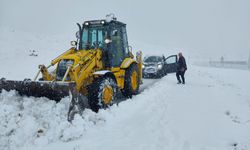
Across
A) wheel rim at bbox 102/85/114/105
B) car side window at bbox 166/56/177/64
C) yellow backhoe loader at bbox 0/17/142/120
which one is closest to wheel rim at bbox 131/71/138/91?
yellow backhoe loader at bbox 0/17/142/120

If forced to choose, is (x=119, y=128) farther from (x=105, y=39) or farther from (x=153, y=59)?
(x=153, y=59)

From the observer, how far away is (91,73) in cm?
871

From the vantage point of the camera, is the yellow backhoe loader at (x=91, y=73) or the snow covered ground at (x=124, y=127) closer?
the snow covered ground at (x=124, y=127)

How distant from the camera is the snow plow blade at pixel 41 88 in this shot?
6901 millimetres

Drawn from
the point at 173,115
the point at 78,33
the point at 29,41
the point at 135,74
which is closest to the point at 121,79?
the point at 135,74

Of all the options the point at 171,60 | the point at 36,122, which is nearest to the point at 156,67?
the point at 171,60

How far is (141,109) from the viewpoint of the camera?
28.5 ft

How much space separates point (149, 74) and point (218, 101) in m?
9.23

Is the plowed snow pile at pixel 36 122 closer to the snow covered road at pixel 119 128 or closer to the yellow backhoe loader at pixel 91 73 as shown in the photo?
the snow covered road at pixel 119 128

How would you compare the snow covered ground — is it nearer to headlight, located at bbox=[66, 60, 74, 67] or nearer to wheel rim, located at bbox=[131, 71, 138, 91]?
headlight, located at bbox=[66, 60, 74, 67]

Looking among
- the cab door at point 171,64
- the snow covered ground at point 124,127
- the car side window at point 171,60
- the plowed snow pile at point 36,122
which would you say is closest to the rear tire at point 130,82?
the snow covered ground at point 124,127

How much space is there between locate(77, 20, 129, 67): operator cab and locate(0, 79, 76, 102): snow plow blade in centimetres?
283

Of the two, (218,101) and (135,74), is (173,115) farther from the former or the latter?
(135,74)

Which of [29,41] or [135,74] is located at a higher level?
[29,41]
